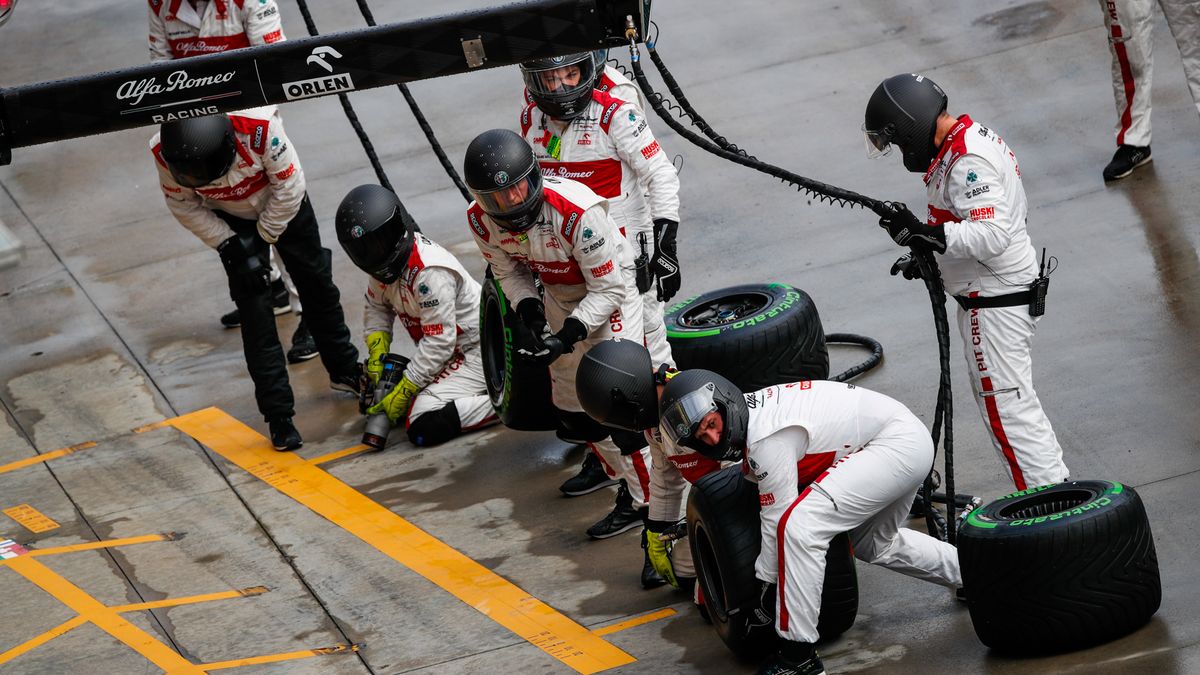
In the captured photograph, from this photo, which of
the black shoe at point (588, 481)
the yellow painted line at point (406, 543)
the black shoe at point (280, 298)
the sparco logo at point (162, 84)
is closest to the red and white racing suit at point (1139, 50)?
the black shoe at point (588, 481)

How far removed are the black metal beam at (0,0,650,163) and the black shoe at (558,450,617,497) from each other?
330 centimetres

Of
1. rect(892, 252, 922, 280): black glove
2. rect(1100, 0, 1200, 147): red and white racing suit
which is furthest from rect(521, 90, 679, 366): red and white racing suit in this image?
rect(1100, 0, 1200, 147): red and white racing suit

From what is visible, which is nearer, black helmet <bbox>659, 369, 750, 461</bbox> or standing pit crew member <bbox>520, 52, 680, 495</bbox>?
black helmet <bbox>659, 369, 750, 461</bbox>

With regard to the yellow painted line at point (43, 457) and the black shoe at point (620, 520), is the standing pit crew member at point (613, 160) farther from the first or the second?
the yellow painted line at point (43, 457)

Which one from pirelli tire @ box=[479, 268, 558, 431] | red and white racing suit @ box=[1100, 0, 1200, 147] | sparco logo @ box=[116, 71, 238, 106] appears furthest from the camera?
red and white racing suit @ box=[1100, 0, 1200, 147]

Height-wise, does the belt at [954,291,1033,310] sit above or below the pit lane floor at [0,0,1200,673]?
above

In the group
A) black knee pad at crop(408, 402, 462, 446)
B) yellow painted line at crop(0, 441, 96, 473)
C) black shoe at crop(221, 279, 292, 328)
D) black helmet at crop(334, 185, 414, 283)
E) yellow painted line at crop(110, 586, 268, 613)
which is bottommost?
yellow painted line at crop(110, 586, 268, 613)

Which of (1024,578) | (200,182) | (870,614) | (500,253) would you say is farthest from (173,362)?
(1024,578)

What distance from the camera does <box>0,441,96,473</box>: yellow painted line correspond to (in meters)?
9.66

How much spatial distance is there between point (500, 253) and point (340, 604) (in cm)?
210

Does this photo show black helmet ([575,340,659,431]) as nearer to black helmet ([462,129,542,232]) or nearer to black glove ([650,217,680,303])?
black helmet ([462,129,542,232])

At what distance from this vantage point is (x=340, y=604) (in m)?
7.69

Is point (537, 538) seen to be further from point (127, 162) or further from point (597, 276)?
point (127, 162)

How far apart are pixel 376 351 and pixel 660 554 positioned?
334cm
